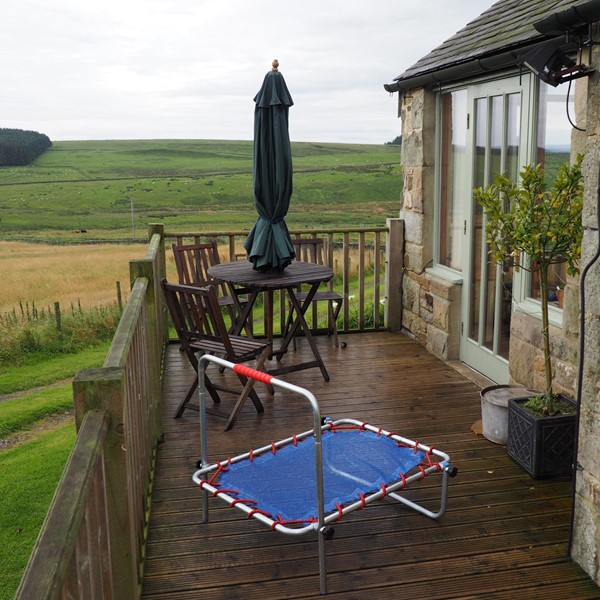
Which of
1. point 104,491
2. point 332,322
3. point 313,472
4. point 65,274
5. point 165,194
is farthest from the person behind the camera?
point 165,194

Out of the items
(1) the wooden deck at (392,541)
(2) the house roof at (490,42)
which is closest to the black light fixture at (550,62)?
(2) the house roof at (490,42)

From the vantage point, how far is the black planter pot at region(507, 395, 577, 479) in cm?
396

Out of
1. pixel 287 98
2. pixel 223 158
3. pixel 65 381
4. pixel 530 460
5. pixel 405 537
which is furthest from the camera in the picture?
pixel 223 158

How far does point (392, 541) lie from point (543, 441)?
3.71ft

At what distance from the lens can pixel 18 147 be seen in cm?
8650

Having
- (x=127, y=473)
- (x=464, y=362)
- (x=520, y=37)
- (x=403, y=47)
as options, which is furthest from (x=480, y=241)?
(x=403, y=47)

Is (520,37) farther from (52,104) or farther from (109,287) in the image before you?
(52,104)

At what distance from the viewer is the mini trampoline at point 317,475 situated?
121 inches

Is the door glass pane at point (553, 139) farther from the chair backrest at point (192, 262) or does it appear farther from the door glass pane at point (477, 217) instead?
the chair backrest at point (192, 262)

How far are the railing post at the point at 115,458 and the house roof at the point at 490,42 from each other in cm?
247

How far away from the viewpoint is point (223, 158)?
98438 millimetres

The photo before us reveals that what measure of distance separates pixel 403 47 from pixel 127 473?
350 inches

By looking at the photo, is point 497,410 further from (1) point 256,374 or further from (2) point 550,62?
(2) point 550,62

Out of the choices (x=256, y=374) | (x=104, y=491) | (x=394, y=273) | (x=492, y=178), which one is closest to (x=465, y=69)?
(x=492, y=178)
